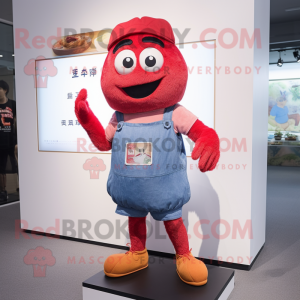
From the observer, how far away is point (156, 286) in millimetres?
1866

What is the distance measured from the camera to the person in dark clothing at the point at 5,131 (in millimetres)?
4422

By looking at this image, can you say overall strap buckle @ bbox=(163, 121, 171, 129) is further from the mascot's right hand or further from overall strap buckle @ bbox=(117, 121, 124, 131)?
the mascot's right hand

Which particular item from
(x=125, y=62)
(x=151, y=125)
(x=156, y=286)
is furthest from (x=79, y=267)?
(x=125, y=62)

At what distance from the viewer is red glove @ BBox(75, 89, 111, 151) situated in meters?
1.83

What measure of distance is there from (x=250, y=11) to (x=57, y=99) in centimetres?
181

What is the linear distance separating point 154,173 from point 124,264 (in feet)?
2.11

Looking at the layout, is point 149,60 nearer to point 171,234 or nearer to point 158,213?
point 158,213

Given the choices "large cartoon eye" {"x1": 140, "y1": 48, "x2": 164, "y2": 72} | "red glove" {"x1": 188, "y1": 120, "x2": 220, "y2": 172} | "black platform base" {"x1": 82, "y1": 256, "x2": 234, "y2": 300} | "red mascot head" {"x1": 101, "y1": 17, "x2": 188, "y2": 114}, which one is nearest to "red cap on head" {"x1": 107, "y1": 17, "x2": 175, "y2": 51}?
"red mascot head" {"x1": 101, "y1": 17, "x2": 188, "y2": 114}

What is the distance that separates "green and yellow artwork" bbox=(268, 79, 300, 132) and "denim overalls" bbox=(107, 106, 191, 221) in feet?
24.9

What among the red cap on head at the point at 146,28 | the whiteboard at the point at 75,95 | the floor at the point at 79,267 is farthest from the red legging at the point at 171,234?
the red cap on head at the point at 146,28

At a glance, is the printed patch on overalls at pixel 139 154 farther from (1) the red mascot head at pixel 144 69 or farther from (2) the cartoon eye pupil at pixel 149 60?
(2) the cartoon eye pupil at pixel 149 60

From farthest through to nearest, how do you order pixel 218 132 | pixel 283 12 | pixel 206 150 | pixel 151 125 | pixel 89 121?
1. pixel 283 12
2. pixel 218 132
3. pixel 89 121
4. pixel 151 125
5. pixel 206 150

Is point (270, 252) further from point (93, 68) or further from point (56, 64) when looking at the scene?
point (56, 64)

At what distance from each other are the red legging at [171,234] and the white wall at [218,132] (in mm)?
671
